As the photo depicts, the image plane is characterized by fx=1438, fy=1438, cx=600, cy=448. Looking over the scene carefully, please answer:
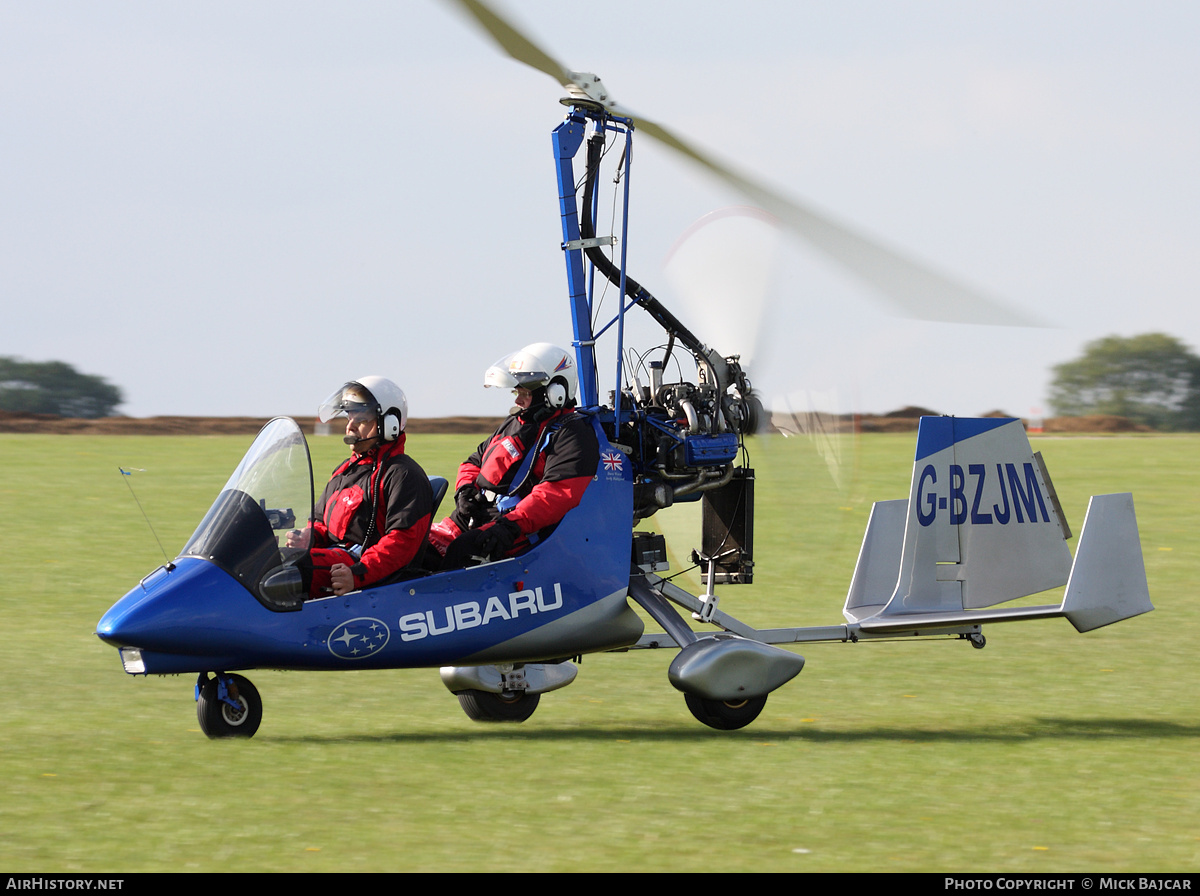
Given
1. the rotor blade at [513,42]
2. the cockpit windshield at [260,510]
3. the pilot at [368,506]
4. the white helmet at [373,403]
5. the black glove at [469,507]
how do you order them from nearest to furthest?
the rotor blade at [513,42]
the cockpit windshield at [260,510]
the pilot at [368,506]
the white helmet at [373,403]
the black glove at [469,507]

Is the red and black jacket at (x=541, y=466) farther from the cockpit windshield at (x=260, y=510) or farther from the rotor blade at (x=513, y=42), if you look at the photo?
the rotor blade at (x=513, y=42)

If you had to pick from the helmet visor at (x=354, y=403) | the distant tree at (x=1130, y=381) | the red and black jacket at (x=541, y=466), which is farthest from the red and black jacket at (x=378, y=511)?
the distant tree at (x=1130, y=381)

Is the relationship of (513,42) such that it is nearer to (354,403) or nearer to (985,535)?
(354,403)

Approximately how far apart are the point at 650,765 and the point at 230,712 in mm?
2060

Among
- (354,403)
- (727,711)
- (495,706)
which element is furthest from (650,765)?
(354,403)

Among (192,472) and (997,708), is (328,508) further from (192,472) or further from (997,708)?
(192,472)

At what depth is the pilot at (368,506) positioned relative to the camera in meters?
6.89

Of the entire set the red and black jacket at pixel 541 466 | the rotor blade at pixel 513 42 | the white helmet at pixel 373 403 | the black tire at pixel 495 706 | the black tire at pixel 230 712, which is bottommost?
the black tire at pixel 495 706

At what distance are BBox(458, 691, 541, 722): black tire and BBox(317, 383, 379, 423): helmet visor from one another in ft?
5.64

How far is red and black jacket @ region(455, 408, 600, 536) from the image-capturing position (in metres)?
7.38

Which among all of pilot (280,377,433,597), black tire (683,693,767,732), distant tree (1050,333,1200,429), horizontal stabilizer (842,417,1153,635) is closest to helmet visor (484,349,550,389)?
pilot (280,377,433,597)

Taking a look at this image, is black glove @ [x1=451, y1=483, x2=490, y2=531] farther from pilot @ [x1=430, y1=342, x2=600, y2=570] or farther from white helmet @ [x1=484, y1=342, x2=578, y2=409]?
white helmet @ [x1=484, y1=342, x2=578, y2=409]
